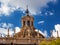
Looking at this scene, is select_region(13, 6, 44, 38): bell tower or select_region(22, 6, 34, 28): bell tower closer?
select_region(13, 6, 44, 38): bell tower

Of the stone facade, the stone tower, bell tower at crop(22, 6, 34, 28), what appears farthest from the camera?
bell tower at crop(22, 6, 34, 28)

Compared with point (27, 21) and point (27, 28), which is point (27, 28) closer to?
point (27, 28)

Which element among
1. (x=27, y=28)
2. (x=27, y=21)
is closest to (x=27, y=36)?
(x=27, y=28)

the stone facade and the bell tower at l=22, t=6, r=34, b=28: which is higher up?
the bell tower at l=22, t=6, r=34, b=28

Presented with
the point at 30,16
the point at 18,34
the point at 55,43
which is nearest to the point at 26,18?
the point at 30,16

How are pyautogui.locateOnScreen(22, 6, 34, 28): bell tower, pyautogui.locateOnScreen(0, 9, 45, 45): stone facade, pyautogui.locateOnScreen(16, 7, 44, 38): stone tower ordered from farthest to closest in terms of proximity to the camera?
pyautogui.locateOnScreen(22, 6, 34, 28): bell tower < pyautogui.locateOnScreen(16, 7, 44, 38): stone tower < pyautogui.locateOnScreen(0, 9, 45, 45): stone facade

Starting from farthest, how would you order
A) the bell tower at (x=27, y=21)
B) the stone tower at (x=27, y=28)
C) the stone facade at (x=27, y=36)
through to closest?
the bell tower at (x=27, y=21) → the stone tower at (x=27, y=28) → the stone facade at (x=27, y=36)

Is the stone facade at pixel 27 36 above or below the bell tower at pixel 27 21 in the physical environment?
below

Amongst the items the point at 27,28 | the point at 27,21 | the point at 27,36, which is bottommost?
the point at 27,36

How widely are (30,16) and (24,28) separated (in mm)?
7381

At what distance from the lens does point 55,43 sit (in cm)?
5719

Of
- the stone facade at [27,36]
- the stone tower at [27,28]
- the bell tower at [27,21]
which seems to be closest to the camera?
the stone facade at [27,36]

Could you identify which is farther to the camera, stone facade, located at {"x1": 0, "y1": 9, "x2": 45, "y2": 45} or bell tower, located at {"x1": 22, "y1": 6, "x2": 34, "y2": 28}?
bell tower, located at {"x1": 22, "y1": 6, "x2": 34, "y2": 28}

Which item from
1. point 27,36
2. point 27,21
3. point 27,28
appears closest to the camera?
point 27,36
